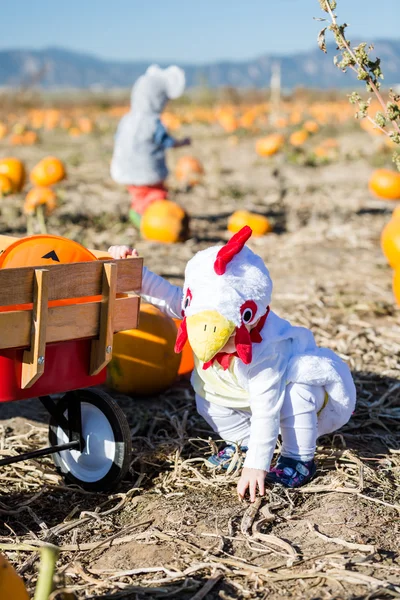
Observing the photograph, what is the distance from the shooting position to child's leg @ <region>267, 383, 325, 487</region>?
297 cm

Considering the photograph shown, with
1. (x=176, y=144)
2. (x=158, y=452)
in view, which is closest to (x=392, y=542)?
(x=158, y=452)

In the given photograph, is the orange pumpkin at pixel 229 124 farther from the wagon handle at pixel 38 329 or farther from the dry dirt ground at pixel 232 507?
the wagon handle at pixel 38 329

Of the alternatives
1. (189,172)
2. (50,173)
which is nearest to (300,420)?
(50,173)

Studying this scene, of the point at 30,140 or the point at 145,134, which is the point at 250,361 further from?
the point at 30,140

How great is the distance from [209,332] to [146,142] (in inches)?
234

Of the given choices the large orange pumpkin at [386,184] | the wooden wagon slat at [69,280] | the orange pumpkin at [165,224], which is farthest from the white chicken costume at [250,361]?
the large orange pumpkin at [386,184]

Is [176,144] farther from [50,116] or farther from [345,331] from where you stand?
[50,116]

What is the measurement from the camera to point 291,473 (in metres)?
3.00

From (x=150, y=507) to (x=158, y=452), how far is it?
1.75 feet

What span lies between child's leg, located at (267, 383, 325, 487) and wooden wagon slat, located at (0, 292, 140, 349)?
683 mm

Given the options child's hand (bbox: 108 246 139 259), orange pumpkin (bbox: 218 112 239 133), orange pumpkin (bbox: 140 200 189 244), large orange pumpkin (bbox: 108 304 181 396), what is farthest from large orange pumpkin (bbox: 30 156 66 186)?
orange pumpkin (bbox: 218 112 239 133)

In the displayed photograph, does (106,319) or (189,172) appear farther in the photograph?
(189,172)

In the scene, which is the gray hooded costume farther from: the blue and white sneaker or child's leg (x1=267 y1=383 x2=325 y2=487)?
child's leg (x1=267 y1=383 x2=325 y2=487)

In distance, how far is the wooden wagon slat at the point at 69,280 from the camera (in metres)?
2.54
